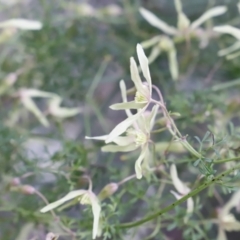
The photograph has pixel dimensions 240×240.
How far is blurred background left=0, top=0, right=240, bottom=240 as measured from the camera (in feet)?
1.61

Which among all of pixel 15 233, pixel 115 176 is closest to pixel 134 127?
pixel 115 176

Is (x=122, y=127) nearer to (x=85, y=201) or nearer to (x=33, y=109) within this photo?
(x=85, y=201)

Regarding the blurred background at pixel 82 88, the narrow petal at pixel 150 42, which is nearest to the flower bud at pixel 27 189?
the blurred background at pixel 82 88

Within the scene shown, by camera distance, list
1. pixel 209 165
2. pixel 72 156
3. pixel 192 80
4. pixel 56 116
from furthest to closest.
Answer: pixel 192 80, pixel 56 116, pixel 72 156, pixel 209 165

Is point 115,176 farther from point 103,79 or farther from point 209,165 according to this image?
point 103,79

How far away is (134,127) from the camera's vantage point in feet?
1.36

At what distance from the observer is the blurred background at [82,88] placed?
492 millimetres

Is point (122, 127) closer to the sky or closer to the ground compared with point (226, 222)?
closer to the sky

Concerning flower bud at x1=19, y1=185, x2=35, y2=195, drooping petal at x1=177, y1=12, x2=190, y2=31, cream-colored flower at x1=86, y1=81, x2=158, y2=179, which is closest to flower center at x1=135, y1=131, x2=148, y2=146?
cream-colored flower at x1=86, y1=81, x2=158, y2=179

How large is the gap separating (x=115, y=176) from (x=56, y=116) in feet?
0.49

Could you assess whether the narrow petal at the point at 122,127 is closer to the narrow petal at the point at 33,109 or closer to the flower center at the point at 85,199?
the flower center at the point at 85,199

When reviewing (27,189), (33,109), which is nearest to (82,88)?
(33,109)

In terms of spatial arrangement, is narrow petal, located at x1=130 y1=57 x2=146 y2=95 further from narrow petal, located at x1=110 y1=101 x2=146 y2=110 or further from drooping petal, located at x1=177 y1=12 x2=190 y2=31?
drooping petal, located at x1=177 y1=12 x2=190 y2=31

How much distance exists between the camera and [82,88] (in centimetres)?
66
